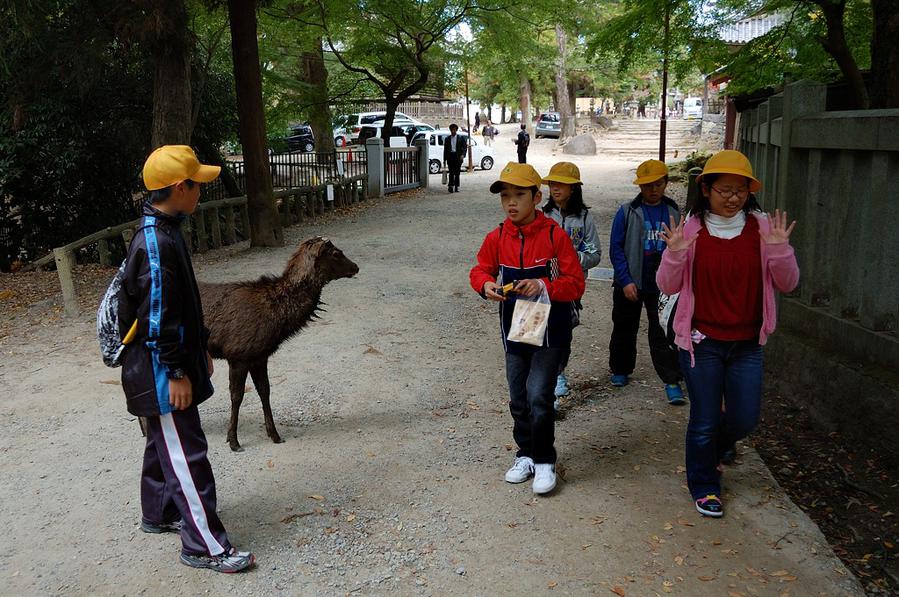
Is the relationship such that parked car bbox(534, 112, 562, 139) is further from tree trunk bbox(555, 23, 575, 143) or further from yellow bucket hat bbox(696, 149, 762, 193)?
yellow bucket hat bbox(696, 149, 762, 193)

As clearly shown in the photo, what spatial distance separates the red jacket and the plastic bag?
55mm

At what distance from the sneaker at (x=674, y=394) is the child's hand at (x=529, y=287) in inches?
81.3

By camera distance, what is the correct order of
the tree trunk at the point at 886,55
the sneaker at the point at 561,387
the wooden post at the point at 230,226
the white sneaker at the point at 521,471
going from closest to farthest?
the white sneaker at the point at 521,471
the sneaker at the point at 561,387
the tree trunk at the point at 886,55
the wooden post at the point at 230,226

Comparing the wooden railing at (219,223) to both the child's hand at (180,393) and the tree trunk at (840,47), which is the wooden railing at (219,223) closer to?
the child's hand at (180,393)

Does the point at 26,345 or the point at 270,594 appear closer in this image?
the point at 270,594

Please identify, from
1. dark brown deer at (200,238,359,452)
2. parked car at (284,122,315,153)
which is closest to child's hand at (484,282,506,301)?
dark brown deer at (200,238,359,452)

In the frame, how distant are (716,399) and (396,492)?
1.80 m

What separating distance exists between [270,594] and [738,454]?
9.43 feet

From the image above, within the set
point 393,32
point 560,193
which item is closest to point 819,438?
point 560,193

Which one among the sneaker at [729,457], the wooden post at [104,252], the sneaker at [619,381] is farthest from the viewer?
the wooden post at [104,252]

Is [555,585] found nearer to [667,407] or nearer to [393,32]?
[667,407]

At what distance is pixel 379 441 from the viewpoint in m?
4.97

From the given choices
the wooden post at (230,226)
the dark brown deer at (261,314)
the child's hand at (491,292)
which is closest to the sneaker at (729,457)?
the child's hand at (491,292)

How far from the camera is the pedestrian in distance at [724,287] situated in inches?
140
